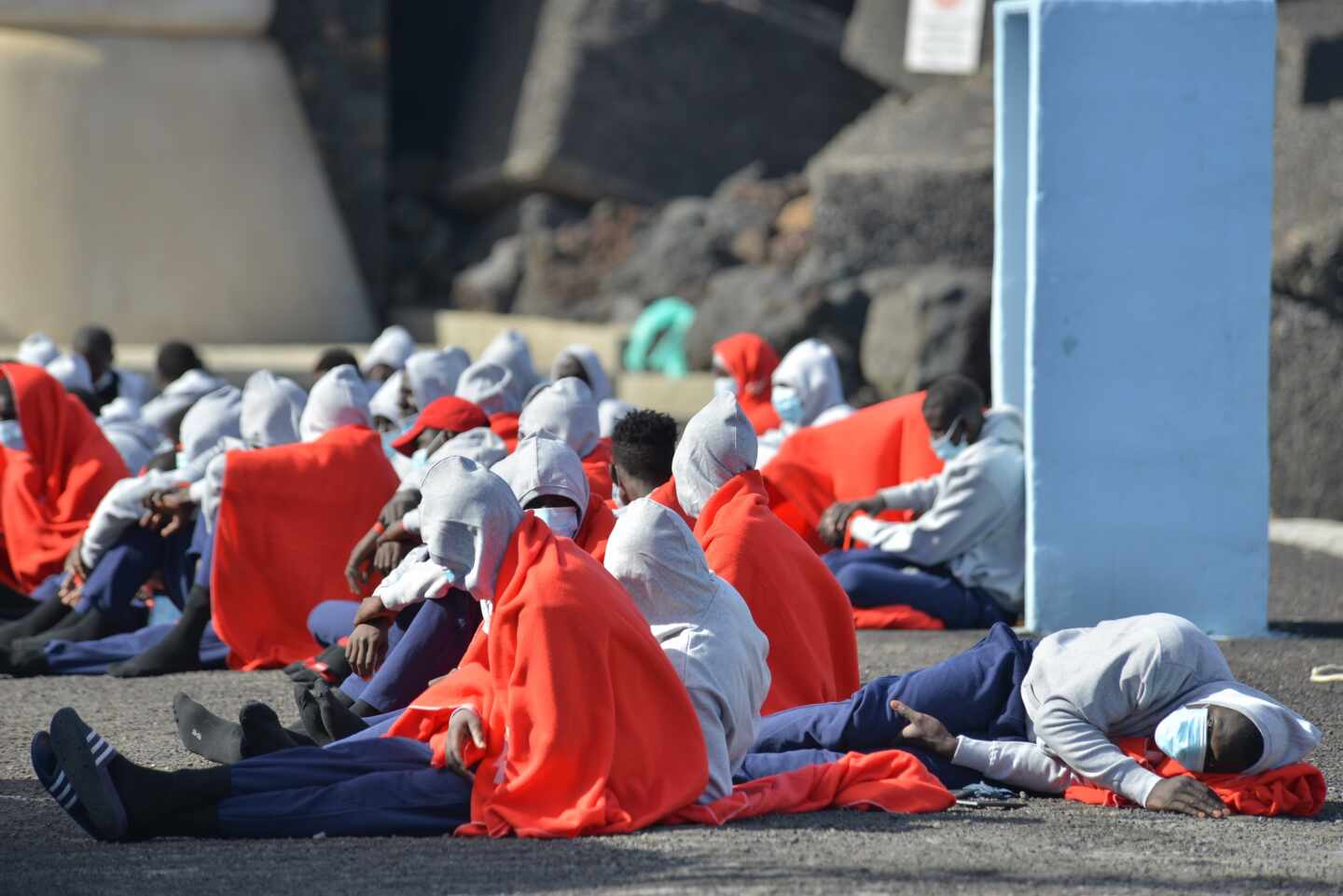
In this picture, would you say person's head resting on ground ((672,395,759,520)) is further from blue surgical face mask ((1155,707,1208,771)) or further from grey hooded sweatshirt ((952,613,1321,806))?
blue surgical face mask ((1155,707,1208,771))

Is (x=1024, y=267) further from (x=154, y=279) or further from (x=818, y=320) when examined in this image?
(x=154, y=279)

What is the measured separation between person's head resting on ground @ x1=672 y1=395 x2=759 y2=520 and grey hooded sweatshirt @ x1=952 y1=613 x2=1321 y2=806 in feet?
3.40

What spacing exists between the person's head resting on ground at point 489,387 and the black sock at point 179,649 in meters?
1.41

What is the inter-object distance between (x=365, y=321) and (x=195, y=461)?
9.04 meters

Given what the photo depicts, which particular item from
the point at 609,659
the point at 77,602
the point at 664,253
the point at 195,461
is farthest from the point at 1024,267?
the point at 664,253

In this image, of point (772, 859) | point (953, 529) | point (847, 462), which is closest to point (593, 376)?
point (847, 462)

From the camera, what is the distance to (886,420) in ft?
25.9

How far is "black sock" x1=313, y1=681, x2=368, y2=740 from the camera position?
4.95 meters

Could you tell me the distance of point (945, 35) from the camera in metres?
16.6

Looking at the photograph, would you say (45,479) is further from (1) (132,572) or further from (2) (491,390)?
(2) (491,390)

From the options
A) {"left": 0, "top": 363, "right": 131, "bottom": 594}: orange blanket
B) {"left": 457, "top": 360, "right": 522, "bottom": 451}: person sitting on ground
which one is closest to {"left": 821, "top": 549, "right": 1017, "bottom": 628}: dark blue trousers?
{"left": 457, "top": 360, "right": 522, "bottom": 451}: person sitting on ground

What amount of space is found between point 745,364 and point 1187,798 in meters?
4.70

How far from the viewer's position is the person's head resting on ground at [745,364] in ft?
29.4

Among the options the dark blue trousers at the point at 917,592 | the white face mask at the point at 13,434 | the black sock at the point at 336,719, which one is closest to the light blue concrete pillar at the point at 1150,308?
the dark blue trousers at the point at 917,592
